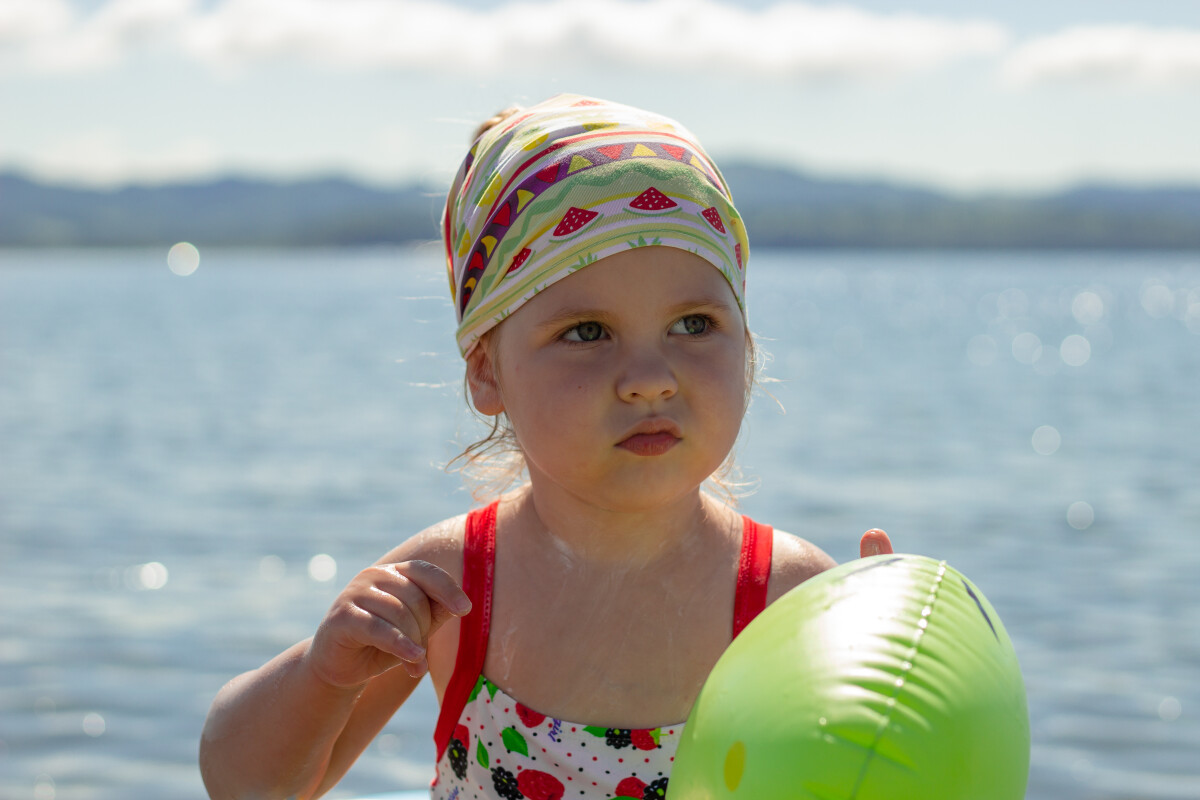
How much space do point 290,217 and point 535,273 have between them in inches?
6033

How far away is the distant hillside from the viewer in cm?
12625

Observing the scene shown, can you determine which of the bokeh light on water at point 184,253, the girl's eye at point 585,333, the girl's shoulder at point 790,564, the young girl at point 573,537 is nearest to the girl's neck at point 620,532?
the young girl at point 573,537

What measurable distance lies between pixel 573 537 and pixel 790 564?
0.39 m

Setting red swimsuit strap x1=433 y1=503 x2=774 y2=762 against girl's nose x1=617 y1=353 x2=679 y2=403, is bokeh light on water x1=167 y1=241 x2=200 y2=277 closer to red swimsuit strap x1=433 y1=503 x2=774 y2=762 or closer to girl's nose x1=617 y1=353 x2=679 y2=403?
red swimsuit strap x1=433 y1=503 x2=774 y2=762

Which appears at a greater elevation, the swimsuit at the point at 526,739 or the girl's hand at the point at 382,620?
the girl's hand at the point at 382,620

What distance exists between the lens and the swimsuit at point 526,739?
2.11 metres

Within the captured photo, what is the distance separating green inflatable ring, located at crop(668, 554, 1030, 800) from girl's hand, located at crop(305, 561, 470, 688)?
1.55 ft

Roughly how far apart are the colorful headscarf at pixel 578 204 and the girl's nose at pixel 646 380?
0.66 ft

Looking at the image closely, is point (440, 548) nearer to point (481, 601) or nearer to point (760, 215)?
point (481, 601)

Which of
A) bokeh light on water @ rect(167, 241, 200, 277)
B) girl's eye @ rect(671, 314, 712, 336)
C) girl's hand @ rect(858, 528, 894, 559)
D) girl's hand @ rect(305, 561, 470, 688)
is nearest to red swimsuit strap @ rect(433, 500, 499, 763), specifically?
girl's hand @ rect(305, 561, 470, 688)

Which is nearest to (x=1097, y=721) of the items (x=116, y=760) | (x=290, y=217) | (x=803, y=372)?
(x=116, y=760)

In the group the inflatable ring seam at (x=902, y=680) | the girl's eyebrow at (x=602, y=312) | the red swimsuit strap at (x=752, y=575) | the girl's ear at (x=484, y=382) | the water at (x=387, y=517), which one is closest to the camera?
the inflatable ring seam at (x=902, y=680)

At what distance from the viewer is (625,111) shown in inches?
91.4

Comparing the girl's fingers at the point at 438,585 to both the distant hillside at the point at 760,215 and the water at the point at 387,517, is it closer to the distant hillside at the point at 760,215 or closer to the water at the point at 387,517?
the water at the point at 387,517
